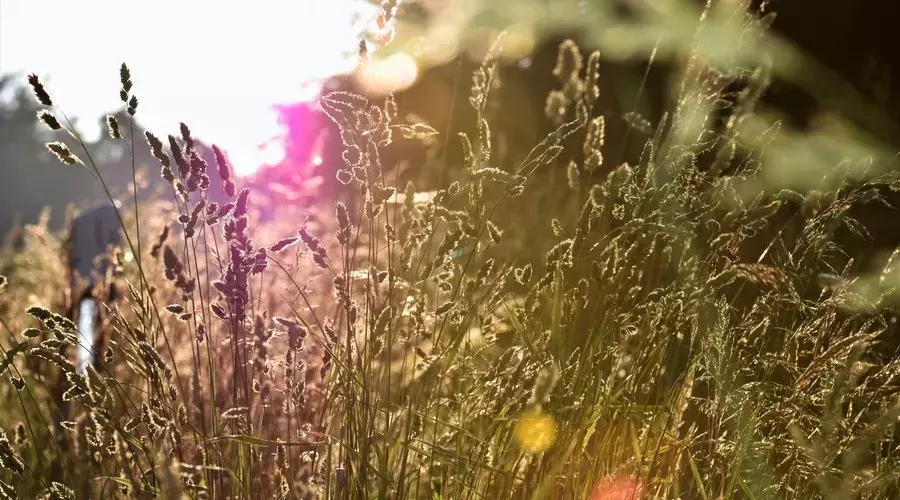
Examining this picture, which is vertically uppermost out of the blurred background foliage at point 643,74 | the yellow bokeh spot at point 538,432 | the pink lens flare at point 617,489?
the blurred background foliage at point 643,74

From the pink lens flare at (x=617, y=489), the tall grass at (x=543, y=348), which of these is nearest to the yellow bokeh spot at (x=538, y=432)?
the tall grass at (x=543, y=348)

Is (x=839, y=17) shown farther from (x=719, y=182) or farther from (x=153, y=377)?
(x=153, y=377)

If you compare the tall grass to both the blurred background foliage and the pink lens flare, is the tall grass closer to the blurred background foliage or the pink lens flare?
the pink lens flare

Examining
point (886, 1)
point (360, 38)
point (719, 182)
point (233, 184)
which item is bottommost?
point (719, 182)

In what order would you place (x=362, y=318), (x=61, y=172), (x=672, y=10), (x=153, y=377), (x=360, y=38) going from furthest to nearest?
(x=61, y=172) < (x=672, y=10) < (x=362, y=318) < (x=360, y=38) < (x=153, y=377)

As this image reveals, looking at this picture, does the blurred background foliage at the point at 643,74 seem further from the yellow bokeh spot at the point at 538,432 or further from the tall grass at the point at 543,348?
the yellow bokeh spot at the point at 538,432

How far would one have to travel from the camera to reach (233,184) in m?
1.47

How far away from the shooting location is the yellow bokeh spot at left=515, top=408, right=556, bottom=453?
1364 mm

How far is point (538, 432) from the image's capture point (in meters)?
1.38

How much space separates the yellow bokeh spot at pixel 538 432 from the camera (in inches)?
53.7

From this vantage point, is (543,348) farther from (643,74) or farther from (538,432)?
(643,74)

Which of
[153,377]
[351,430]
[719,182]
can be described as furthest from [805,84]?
[153,377]

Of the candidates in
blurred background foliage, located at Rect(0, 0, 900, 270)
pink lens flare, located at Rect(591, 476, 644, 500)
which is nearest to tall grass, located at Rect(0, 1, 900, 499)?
pink lens flare, located at Rect(591, 476, 644, 500)

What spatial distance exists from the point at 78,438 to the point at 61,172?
83367mm
